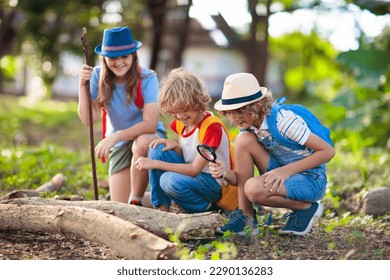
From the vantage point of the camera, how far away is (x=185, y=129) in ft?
14.8

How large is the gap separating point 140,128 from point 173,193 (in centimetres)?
59

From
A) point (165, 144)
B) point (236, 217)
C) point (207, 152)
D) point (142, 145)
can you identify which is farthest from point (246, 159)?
point (142, 145)

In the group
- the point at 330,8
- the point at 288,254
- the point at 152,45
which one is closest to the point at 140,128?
the point at 288,254

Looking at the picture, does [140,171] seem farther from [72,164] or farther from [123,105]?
[72,164]

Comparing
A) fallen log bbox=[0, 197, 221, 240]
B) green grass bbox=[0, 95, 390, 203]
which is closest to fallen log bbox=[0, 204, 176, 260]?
fallen log bbox=[0, 197, 221, 240]

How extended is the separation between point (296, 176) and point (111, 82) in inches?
61.0

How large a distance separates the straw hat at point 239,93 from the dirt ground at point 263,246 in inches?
30.8

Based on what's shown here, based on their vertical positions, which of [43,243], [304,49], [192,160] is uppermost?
[192,160]

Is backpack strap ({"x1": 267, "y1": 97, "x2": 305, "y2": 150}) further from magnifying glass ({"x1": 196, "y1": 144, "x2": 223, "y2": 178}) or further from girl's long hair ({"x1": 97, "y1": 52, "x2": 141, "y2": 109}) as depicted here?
girl's long hair ({"x1": 97, "y1": 52, "x2": 141, "y2": 109})

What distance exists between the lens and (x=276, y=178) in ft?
13.0

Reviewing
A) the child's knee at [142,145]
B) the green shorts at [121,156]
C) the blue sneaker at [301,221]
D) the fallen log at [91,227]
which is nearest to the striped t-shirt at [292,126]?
the blue sneaker at [301,221]
